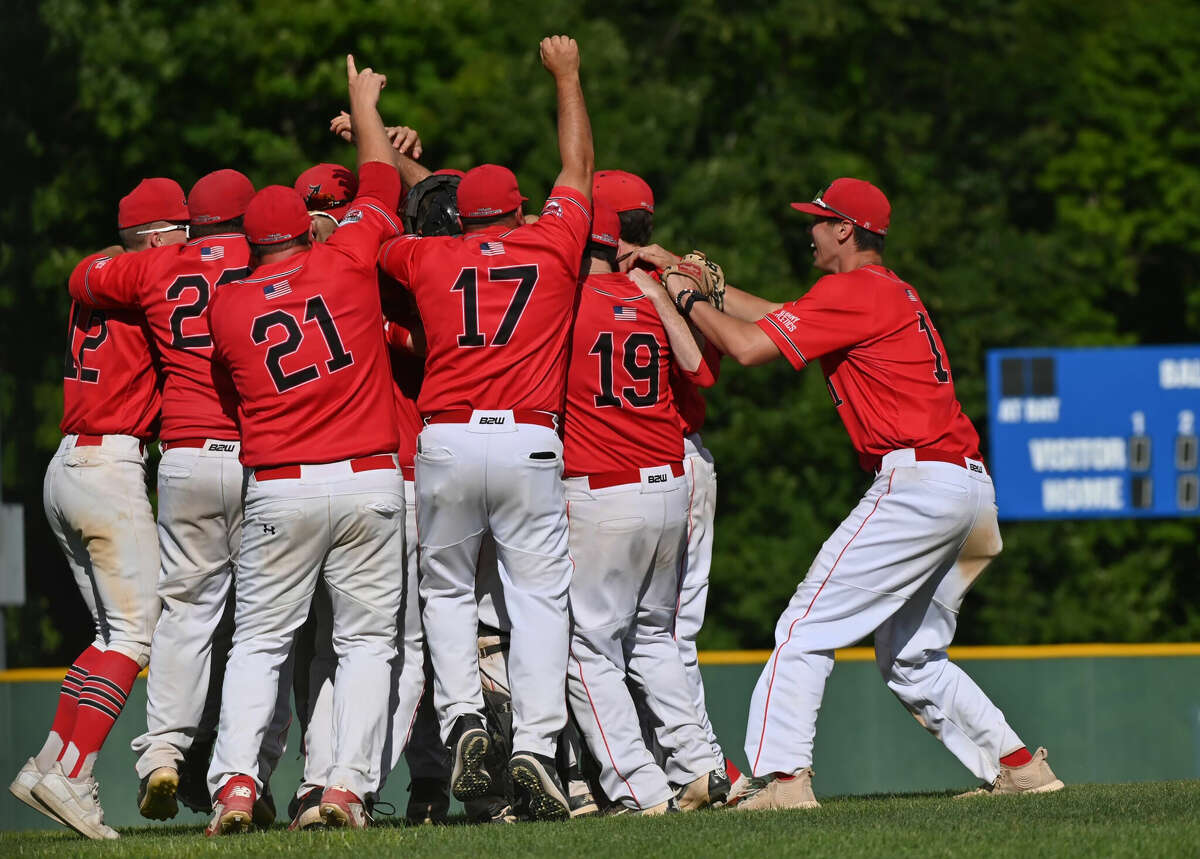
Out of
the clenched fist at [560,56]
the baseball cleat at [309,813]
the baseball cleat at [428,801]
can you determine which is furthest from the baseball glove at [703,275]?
the baseball cleat at [309,813]

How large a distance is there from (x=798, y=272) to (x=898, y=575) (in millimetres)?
19960

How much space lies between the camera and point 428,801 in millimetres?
7750

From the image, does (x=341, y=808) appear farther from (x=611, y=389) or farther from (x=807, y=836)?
(x=611, y=389)

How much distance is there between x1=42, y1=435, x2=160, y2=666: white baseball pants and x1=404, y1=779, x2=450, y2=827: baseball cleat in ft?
4.21

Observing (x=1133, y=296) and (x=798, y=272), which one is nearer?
(x=798, y=272)

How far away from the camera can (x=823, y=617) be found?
7.22 metres

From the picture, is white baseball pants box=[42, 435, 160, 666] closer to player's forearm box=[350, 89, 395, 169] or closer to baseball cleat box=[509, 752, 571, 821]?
player's forearm box=[350, 89, 395, 169]

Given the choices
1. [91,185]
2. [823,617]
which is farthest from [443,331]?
[91,185]

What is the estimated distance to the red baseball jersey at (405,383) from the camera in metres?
7.62

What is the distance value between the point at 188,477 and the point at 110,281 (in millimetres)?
914

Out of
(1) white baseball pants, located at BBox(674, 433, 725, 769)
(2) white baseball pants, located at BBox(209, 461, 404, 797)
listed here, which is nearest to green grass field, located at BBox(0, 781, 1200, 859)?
(2) white baseball pants, located at BBox(209, 461, 404, 797)

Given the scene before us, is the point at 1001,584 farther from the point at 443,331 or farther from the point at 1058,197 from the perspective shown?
the point at 443,331

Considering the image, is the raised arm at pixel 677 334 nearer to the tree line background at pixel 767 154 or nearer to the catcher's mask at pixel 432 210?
the catcher's mask at pixel 432 210

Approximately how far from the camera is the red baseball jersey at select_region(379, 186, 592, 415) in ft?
22.9
